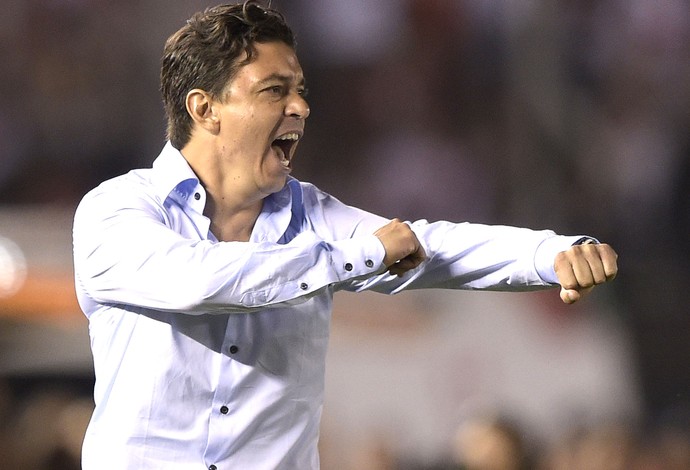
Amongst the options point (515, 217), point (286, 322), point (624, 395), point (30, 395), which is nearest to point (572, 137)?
point (515, 217)

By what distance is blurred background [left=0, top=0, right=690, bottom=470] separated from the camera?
310 centimetres

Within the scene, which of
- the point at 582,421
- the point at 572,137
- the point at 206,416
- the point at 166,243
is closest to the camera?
the point at 166,243

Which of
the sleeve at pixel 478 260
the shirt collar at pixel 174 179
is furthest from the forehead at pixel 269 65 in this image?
the sleeve at pixel 478 260

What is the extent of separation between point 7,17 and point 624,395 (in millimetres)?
2203

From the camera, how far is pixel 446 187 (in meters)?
3.36

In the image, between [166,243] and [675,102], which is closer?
[166,243]

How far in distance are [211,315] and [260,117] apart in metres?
0.29

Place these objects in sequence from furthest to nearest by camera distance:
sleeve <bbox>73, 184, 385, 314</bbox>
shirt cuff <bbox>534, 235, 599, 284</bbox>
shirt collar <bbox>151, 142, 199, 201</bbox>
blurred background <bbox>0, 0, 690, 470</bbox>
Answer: blurred background <bbox>0, 0, 690, 470</bbox> → shirt collar <bbox>151, 142, 199, 201</bbox> → shirt cuff <bbox>534, 235, 599, 284</bbox> → sleeve <bbox>73, 184, 385, 314</bbox>

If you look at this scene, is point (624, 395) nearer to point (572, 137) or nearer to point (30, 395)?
point (572, 137)

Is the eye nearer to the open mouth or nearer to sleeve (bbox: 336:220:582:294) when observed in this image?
the open mouth

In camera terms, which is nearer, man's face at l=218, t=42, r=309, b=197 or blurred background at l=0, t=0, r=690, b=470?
man's face at l=218, t=42, r=309, b=197

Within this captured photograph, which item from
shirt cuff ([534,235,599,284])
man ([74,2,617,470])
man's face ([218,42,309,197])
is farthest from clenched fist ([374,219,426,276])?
man's face ([218,42,309,197])

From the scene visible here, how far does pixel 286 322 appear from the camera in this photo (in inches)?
59.7

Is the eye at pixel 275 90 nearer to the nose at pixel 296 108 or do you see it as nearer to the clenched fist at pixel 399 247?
A: the nose at pixel 296 108
